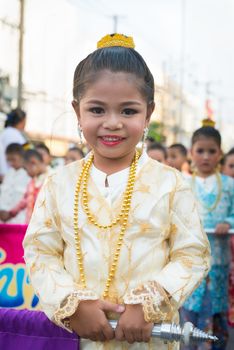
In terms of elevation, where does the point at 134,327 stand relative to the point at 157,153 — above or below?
below

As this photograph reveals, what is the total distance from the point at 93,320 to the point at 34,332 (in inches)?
11.7

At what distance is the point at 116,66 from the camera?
2.10m

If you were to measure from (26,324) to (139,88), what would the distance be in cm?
87

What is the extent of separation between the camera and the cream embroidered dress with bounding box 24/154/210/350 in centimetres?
204

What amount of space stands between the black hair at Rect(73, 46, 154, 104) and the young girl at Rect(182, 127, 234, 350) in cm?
260

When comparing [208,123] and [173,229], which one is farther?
[208,123]

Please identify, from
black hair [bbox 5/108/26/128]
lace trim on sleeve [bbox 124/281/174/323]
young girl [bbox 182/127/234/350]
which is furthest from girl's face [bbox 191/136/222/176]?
black hair [bbox 5/108/26/128]

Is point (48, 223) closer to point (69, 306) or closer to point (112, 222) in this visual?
point (112, 222)

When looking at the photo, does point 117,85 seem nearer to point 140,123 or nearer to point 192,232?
point 140,123

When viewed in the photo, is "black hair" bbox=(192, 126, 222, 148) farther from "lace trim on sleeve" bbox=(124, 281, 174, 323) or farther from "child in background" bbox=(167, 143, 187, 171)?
"child in background" bbox=(167, 143, 187, 171)

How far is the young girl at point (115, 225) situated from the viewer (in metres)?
2.04

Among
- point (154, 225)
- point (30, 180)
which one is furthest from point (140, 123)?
point (30, 180)

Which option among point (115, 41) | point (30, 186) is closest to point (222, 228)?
point (115, 41)

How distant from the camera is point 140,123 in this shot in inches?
83.6
